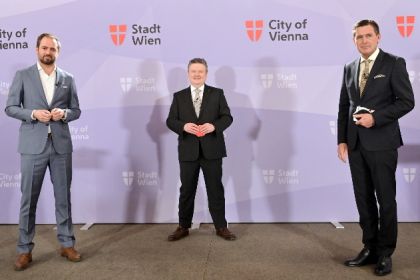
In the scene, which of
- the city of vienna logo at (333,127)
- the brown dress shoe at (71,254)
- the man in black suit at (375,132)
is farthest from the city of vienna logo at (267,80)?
the brown dress shoe at (71,254)

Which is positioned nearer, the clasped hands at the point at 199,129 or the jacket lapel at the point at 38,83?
the jacket lapel at the point at 38,83

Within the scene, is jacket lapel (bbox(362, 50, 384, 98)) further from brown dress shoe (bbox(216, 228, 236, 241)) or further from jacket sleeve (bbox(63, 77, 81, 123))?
jacket sleeve (bbox(63, 77, 81, 123))

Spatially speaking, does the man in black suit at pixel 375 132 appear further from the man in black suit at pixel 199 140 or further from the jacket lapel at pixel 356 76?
the man in black suit at pixel 199 140

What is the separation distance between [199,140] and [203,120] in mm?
186

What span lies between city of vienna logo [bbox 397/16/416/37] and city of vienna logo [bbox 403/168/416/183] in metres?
1.34

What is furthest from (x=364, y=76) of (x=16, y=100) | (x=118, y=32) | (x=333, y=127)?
(x=16, y=100)

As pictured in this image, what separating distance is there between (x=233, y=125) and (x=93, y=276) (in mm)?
2022

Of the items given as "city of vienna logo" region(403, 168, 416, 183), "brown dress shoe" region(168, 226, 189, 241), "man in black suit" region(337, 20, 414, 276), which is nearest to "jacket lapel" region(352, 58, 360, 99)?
"man in black suit" region(337, 20, 414, 276)

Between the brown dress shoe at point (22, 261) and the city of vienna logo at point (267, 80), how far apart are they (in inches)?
104

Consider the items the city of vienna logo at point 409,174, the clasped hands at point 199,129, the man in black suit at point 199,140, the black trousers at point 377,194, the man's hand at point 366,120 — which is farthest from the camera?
the city of vienna logo at point 409,174

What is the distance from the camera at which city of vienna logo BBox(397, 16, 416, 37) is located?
4145 millimetres

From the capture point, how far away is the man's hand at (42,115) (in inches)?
121

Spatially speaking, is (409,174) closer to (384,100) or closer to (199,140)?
(384,100)

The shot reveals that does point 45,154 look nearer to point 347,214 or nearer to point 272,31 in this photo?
point 272,31
